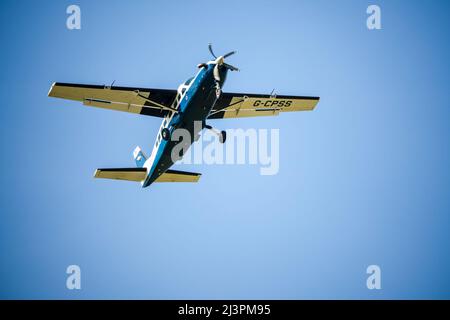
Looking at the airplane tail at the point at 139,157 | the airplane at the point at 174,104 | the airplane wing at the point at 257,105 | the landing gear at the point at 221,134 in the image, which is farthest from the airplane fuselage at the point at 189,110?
the airplane wing at the point at 257,105

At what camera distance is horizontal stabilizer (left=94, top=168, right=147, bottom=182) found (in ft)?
71.2

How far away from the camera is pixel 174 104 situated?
826 inches

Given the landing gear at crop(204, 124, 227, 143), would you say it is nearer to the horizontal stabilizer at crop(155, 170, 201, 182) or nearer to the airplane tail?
the horizontal stabilizer at crop(155, 170, 201, 182)

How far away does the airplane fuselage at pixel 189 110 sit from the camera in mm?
19234

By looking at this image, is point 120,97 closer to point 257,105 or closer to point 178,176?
point 178,176

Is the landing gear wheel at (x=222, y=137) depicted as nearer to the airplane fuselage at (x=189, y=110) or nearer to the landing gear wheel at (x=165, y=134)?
the airplane fuselage at (x=189, y=110)

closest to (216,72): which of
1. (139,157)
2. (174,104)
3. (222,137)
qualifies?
(174,104)

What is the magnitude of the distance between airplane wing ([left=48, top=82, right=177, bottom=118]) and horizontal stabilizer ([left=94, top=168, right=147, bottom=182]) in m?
2.16

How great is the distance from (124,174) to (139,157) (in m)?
2.07

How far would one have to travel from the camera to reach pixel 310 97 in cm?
2370

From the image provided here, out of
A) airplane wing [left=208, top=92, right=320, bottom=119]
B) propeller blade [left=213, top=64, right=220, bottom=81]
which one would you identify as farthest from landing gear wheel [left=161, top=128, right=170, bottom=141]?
airplane wing [left=208, top=92, right=320, bottom=119]
